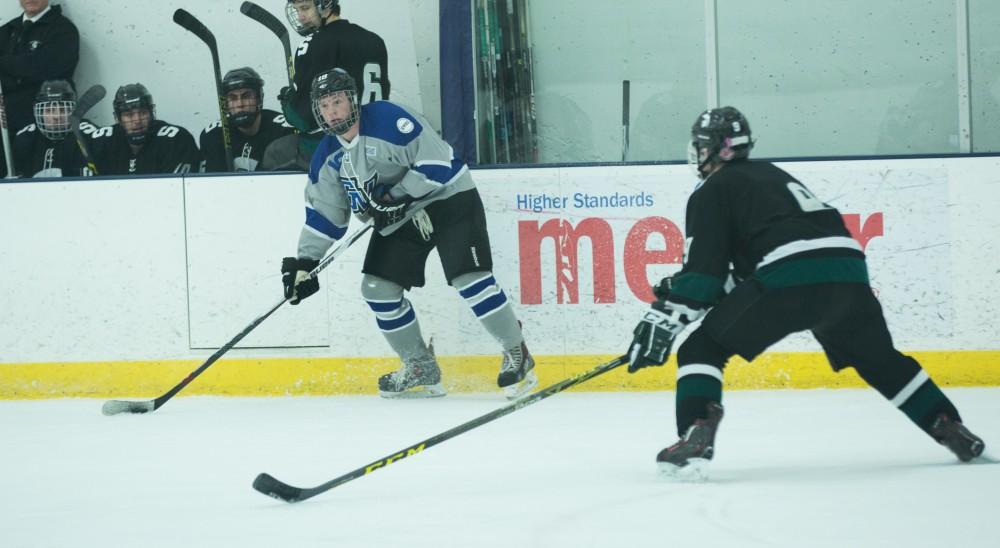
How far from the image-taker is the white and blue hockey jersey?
4.65 meters

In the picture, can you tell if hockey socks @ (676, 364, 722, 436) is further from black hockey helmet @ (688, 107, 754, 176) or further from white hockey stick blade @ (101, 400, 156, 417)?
white hockey stick blade @ (101, 400, 156, 417)

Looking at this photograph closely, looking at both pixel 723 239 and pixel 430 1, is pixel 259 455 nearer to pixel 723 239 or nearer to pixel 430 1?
pixel 723 239

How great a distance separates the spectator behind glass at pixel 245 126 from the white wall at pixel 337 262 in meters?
0.55

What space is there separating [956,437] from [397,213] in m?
2.25

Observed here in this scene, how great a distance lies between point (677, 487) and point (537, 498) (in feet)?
1.03

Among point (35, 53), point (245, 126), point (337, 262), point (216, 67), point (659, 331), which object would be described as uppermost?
point (35, 53)

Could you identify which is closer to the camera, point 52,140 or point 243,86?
point 243,86

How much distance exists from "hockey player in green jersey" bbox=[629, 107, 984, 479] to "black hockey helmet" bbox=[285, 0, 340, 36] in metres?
2.42

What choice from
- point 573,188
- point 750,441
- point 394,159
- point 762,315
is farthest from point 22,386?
point 762,315

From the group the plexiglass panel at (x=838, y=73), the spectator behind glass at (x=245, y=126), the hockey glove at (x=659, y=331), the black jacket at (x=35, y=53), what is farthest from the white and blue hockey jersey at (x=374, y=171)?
the black jacket at (x=35, y=53)

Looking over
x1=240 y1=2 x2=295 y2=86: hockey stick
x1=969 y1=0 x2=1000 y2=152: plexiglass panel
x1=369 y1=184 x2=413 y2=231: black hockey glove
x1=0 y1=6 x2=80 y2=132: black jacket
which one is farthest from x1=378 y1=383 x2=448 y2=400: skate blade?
x1=0 y1=6 x2=80 y2=132: black jacket

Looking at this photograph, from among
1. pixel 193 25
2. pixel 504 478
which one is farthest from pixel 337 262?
pixel 504 478

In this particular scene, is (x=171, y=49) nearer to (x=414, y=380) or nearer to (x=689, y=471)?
(x=414, y=380)

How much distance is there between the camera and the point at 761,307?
3016mm
